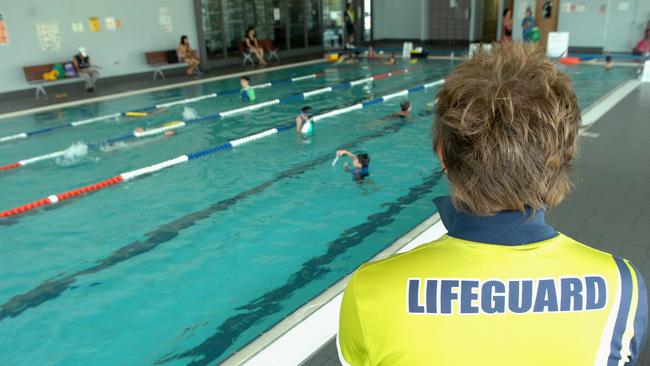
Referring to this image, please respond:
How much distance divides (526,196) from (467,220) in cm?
11

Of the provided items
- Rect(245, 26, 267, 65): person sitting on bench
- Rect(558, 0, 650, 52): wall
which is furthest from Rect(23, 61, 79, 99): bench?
Rect(558, 0, 650, 52): wall

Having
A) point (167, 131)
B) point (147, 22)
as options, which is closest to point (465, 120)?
point (167, 131)

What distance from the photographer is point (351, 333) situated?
0.96m

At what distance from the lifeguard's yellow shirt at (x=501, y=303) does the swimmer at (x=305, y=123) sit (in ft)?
23.5

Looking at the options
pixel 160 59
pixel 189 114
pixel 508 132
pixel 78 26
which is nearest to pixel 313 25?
pixel 160 59

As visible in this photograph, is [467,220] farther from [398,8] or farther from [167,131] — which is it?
[398,8]

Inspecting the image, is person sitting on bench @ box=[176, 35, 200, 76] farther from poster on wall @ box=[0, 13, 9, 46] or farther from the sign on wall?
the sign on wall

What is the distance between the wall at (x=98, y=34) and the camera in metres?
11.9

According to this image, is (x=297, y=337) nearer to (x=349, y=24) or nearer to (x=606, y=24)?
(x=606, y=24)

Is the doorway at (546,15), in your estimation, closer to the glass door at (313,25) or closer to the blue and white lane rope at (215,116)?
the blue and white lane rope at (215,116)

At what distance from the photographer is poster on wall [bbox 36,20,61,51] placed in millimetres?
12266

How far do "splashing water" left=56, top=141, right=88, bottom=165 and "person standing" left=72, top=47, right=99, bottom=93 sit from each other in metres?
5.42

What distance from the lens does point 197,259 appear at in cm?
448

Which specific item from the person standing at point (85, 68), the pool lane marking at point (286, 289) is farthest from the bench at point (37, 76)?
the pool lane marking at point (286, 289)
